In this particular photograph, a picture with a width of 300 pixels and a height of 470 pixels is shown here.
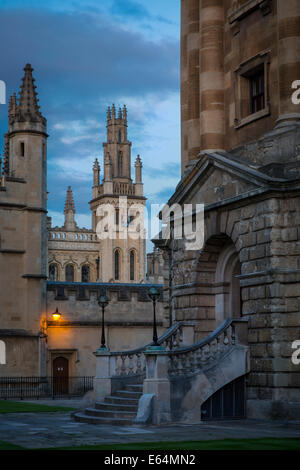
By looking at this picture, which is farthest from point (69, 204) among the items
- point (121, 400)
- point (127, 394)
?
point (121, 400)

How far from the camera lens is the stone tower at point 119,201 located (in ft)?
372

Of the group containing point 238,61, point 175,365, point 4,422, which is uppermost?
point 238,61

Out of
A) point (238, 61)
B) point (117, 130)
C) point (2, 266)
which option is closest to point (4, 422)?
point (238, 61)

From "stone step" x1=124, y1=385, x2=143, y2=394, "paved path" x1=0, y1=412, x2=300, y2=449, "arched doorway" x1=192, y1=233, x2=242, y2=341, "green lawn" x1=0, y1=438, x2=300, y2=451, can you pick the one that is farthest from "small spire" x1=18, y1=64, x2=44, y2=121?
"green lawn" x1=0, y1=438, x2=300, y2=451

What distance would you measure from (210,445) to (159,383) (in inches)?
200

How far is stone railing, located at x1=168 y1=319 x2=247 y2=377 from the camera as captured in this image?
20547 millimetres

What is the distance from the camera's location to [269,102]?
74.9 feet

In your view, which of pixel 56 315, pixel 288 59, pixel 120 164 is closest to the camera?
pixel 288 59

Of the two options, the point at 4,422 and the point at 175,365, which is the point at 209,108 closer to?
the point at 175,365

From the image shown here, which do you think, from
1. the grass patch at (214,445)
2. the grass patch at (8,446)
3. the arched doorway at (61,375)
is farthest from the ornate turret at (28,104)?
the grass patch at (214,445)

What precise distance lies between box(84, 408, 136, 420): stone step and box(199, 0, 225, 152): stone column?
8853mm

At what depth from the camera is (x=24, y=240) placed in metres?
41.8

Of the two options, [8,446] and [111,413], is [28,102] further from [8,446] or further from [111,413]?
[8,446]
